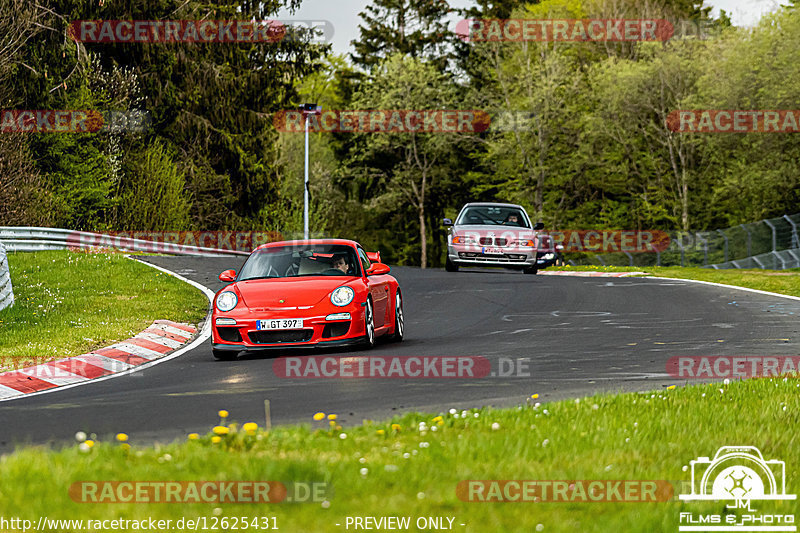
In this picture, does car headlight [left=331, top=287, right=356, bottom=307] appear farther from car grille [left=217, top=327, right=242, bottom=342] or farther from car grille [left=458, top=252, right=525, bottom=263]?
car grille [left=458, top=252, right=525, bottom=263]

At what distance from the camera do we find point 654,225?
210ft

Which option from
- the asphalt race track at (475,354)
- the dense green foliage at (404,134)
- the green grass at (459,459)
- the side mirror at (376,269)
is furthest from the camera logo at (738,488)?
the dense green foliage at (404,134)

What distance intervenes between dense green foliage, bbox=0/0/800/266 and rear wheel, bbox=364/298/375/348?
82.0 ft

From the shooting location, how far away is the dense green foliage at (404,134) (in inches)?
1656

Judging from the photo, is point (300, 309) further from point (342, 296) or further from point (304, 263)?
point (304, 263)

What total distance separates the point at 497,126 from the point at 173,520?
63012 millimetres

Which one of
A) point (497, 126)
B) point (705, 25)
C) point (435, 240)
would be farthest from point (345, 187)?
point (705, 25)

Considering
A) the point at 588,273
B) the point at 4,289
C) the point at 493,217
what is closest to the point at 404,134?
the point at 588,273

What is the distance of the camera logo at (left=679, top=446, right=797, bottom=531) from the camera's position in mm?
5129

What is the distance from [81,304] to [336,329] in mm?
7732

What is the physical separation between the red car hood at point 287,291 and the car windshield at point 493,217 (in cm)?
1528

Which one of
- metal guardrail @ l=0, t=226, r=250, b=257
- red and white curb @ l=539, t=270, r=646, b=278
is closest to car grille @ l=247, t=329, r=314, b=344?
red and white curb @ l=539, t=270, r=646, b=278

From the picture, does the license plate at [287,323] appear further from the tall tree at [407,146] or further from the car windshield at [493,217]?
the tall tree at [407,146]

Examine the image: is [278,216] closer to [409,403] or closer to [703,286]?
[703,286]
